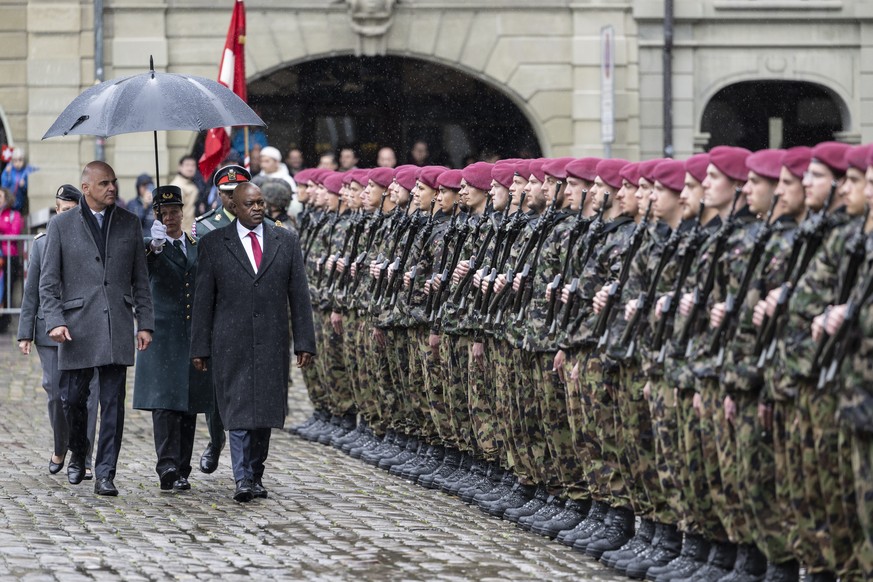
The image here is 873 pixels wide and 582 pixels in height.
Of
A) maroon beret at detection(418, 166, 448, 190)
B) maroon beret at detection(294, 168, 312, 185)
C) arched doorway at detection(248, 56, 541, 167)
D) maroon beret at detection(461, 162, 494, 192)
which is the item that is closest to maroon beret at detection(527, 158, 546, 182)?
maroon beret at detection(461, 162, 494, 192)

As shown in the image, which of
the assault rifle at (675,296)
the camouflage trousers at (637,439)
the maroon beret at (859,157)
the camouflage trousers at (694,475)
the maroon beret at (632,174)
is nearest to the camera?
the maroon beret at (859,157)

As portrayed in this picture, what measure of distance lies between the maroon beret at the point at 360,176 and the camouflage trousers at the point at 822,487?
7.02m

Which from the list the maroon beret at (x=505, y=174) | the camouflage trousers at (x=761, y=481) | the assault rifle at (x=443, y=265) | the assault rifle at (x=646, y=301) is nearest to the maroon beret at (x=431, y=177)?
the assault rifle at (x=443, y=265)

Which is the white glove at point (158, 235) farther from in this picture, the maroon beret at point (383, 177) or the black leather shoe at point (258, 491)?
the maroon beret at point (383, 177)

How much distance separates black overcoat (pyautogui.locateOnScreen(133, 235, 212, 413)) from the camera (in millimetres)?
12180

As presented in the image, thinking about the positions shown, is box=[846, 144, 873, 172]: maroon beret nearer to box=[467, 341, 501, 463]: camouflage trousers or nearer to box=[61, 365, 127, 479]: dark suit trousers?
box=[467, 341, 501, 463]: camouflage trousers

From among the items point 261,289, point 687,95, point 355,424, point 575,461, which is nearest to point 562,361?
point 575,461

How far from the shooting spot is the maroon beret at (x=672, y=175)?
962 centimetres

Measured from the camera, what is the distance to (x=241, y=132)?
79.7 ft

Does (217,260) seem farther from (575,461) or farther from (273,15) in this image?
(273,15)

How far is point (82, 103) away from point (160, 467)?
2.18 m

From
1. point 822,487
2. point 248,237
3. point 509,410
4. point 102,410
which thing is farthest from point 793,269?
point 102,410

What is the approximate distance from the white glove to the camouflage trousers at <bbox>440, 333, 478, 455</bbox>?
1790mm

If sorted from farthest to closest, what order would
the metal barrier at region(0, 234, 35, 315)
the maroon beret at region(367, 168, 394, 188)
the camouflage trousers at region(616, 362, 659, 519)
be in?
1. the metal barrier at region(0, 234, 35, 315)
2. the maroon beret at region(367, 168, 394, 188)
3. the camouflage trousers at region(616, 362, 659, 519)
